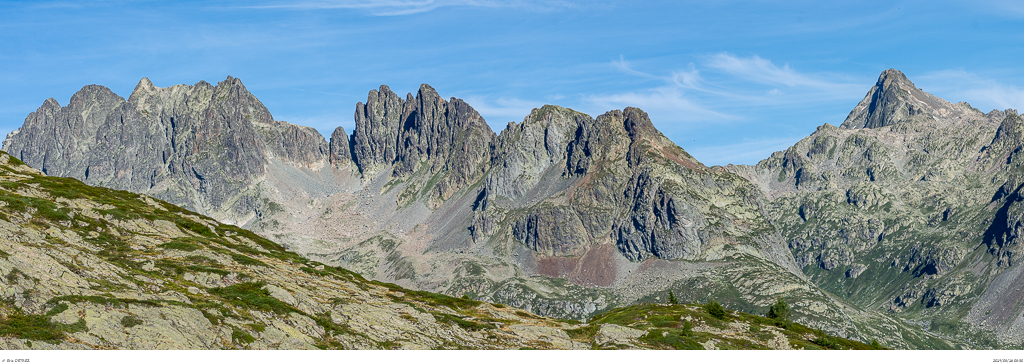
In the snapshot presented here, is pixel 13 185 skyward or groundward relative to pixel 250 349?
skyward

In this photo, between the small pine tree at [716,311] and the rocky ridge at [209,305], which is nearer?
the rocky ridge at [209,305]

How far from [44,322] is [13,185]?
10401cm

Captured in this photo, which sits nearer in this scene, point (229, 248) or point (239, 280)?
point (239, 280)

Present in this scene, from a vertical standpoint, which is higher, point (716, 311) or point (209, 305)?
point (716, 311)

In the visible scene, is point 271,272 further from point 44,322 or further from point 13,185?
point 13,185

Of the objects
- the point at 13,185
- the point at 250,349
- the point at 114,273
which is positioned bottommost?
the point at 250,349

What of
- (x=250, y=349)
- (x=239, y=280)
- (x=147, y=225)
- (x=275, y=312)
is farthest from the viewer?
(x=147, y=225)

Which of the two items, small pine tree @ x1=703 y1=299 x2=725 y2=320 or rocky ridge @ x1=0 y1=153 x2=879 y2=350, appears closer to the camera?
rocky ridge @ x1=0 y1=153 x2=879 y2=350

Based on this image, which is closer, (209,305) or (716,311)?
(209,305)

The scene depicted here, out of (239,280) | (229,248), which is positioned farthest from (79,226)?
(239,280)

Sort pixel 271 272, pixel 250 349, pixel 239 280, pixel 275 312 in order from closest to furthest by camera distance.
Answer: pixel 250 349, pixel 275 312, pixel 239 280, pixel 271 272

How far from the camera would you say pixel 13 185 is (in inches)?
7023

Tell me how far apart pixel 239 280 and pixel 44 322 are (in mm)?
45051
